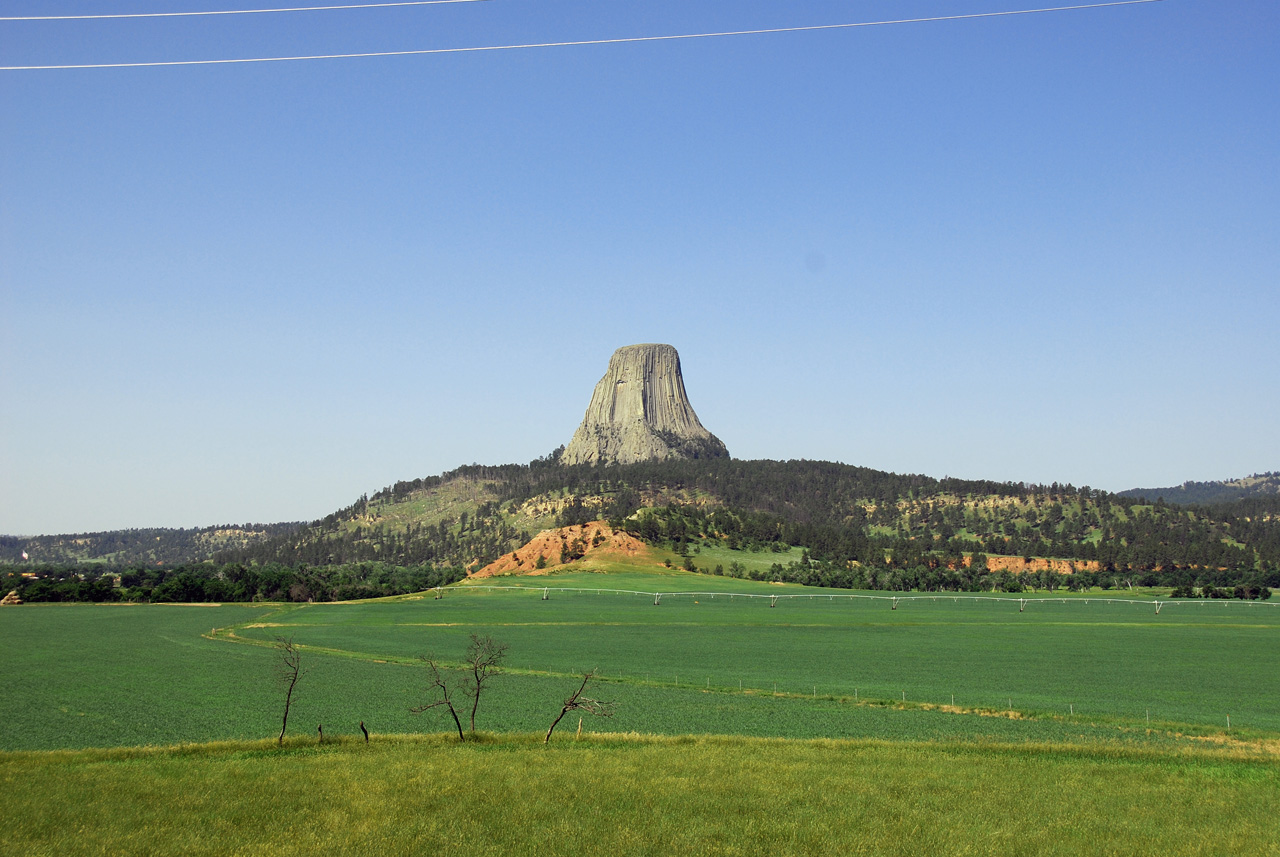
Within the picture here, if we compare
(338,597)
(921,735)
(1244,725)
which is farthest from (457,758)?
(338,597)

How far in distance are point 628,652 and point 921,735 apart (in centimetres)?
4131

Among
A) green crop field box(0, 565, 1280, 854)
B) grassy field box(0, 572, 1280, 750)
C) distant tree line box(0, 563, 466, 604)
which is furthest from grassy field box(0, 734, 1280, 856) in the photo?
distant tree line box(0, 563, 466, 604)

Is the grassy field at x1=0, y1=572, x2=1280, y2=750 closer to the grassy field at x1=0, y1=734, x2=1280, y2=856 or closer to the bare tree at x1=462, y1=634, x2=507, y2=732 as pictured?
the bare tree at x1=462, y1=634, x2=507, y2=732

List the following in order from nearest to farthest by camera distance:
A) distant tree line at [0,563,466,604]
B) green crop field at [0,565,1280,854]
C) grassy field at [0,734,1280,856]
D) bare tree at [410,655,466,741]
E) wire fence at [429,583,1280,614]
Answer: grassy field at [0,734,1280,856]
green crop field at [0,565,1280,854]
bare tree at [410,655,466,741]
wire fence at [429,583,1280,614]
distant tree line at [0,563,466,604]

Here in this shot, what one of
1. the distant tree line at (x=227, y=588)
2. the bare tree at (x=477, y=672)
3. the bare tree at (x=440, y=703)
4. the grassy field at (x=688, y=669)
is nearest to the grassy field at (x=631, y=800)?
the bare tree at (x=440, y=703)

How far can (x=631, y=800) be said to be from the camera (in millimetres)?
24906

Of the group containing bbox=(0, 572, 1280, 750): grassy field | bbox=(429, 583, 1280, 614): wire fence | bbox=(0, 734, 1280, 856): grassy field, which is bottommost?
bbox=(429, 583, 1280, 614): wire fence

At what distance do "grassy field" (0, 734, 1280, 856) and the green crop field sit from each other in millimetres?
111

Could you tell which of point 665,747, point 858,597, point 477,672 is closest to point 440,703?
point 477,672

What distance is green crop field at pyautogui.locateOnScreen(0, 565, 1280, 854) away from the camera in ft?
72.6

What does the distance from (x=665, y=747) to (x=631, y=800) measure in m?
8.42

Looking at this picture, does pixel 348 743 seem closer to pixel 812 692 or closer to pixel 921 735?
pixel 921 735

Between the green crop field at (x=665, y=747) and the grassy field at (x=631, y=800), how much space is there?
0.36ft

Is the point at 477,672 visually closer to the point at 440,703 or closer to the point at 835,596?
the point at 440,703
